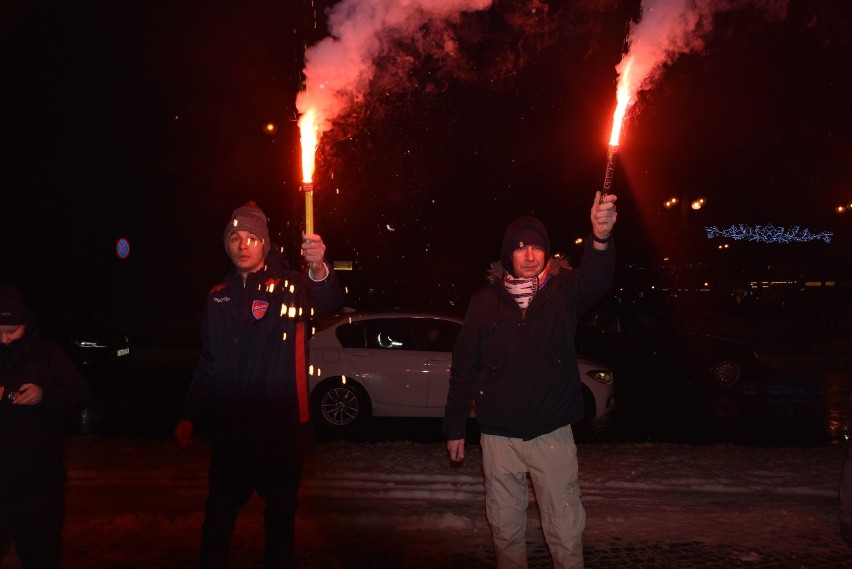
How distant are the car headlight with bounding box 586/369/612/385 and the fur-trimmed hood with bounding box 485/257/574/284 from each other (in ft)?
21.8

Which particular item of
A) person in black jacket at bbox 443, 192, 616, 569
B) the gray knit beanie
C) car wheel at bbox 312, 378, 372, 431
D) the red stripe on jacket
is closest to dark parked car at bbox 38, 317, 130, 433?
car wheel at bbox 312, 378, 372, 431

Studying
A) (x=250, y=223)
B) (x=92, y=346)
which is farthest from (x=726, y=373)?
(x=92, y=346)

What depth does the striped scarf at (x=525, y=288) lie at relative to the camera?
4.24m

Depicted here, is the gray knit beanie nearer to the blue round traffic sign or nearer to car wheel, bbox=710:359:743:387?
car wheel, bbox=710:359:743:387

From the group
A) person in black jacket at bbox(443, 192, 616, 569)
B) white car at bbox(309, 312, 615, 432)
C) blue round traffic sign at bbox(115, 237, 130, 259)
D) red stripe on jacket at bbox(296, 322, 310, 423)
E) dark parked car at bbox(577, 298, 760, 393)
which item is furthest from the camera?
blue round traffic sign at bbox(115, 237, 130, 259)

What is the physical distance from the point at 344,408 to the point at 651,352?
6.41 m

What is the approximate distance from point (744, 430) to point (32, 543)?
9624 mm

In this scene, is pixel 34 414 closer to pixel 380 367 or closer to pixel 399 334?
pixel 380 367

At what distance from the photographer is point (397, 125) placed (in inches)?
890

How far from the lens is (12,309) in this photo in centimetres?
379

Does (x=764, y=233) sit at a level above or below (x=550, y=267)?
above

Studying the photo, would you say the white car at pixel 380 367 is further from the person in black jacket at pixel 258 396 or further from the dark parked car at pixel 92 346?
the dark parked car at pixel 92 346

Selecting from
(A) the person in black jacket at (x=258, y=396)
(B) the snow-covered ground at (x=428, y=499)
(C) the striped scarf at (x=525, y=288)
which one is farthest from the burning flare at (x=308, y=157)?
(B) the snow-covered ground at (x=428, y=499)

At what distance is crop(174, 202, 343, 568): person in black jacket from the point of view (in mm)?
3818
